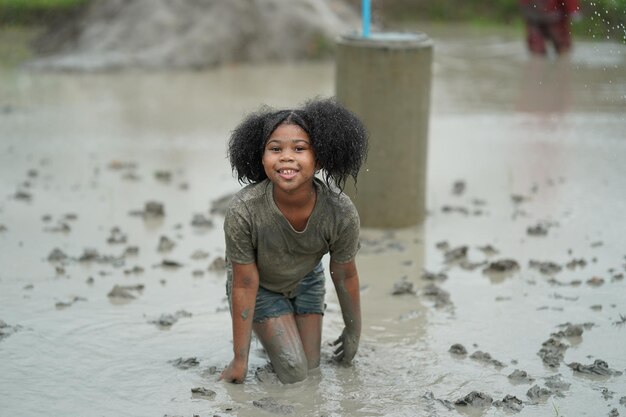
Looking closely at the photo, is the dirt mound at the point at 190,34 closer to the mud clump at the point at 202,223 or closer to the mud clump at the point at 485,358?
the mud clump at the point at 202,223

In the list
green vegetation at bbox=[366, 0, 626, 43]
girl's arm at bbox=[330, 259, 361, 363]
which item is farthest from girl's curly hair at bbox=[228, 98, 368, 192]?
green vegetation at bbox=[366, 0, 626, 43]

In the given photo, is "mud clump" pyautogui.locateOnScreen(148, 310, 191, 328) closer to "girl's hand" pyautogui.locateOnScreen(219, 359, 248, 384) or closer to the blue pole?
"girl's hand" pyautogui.locateOnScreen(219, 359, 248, 384)

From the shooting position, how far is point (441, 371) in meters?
4.63

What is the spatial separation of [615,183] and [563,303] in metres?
2.83

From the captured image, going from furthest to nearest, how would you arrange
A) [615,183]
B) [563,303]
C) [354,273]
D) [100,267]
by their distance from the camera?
[615,183] < [100,267] < [563,303] < [354,273]

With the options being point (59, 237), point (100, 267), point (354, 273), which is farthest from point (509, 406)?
point (59, 237)

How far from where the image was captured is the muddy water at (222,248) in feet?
14.5

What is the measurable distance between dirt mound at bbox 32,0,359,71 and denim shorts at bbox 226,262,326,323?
8443 mm

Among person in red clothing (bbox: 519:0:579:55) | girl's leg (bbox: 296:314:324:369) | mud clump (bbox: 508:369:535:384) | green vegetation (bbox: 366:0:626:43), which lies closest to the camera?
mud clump (bbox: 508:369:535:384)

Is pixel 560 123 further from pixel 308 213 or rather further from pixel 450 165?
pixel 308 213

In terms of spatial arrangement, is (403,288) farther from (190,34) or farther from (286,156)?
(190,34)

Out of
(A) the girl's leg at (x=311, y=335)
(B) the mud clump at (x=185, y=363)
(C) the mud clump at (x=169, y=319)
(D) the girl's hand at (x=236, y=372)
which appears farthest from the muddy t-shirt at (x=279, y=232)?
(C) the mud clump at (x=169, y=319)

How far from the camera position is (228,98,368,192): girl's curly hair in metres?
4.30

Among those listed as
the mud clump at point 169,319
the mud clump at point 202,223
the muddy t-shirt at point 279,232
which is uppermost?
the muddy t-shirt at point 279,232
